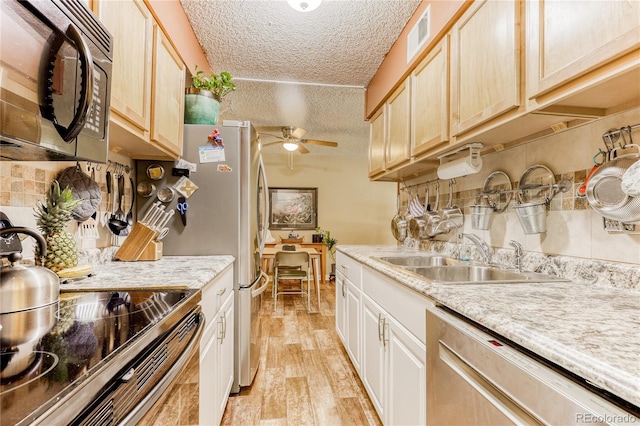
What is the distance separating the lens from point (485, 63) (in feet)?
4.29

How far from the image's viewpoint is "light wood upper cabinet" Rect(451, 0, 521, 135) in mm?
1156

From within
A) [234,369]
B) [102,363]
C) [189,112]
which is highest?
[189,112]

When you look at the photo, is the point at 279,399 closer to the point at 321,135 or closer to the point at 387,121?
the point at 387,121

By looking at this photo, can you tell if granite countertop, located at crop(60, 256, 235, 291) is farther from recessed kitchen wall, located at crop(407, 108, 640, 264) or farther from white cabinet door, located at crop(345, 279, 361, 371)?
recessed kitchen wall, located at crop(407, 108, 640, 264)

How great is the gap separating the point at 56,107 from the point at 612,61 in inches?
55.4

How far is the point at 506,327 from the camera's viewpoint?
727 millimetres

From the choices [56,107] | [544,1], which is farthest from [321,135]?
[56,107]

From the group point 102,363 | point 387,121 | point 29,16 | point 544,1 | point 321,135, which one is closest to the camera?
point 102,363

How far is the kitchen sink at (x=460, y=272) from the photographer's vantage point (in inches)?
52.7

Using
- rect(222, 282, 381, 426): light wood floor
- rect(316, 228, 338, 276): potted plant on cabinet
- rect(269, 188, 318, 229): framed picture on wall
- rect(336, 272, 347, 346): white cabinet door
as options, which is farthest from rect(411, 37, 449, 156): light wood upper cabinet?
rect(269, 188, 318, 229): framed picture on wall

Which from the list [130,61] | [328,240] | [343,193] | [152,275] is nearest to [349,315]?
[152,275]

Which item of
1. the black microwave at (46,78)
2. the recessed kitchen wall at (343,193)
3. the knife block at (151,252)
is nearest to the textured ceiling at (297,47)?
the black microwave at (46,78)

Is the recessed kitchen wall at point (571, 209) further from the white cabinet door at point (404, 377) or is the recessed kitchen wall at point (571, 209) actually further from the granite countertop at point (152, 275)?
the granite countertop at point (152, 275)

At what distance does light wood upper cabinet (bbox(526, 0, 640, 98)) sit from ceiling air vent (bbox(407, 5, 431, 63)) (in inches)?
32.5
